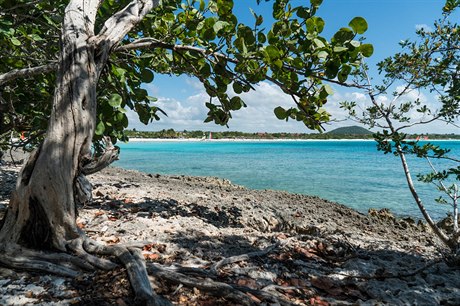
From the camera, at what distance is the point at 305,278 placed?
289cm

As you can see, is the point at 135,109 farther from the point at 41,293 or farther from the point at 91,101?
the point at 41,293

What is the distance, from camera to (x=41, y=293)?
6.91 feet

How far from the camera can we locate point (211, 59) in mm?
3684

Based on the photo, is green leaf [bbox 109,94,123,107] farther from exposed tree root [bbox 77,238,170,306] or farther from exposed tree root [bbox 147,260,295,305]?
exposed tree root [bbox 147,260,295,305]

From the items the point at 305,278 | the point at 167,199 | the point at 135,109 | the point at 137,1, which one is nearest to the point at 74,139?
the point at 135,109

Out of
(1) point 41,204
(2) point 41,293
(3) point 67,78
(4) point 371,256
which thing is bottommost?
(4) point 371,256

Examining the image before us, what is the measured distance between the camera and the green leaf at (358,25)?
234 centimetres

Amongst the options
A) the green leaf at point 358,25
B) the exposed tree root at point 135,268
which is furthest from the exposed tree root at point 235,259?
the green leaf at point 358,25

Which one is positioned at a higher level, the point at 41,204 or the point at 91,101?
the point at 91,101

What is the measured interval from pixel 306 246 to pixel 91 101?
3157mm

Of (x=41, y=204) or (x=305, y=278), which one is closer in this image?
(x=41, y=204)

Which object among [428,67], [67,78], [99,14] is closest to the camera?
[67,78]

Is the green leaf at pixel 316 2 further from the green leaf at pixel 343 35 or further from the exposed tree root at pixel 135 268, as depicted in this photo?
the exposed tree root at pixel 135 268

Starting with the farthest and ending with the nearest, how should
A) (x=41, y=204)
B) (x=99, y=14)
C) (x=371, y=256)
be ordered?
(x=99, y=14) < (x=371, y=256) < (x=41, y=204)
